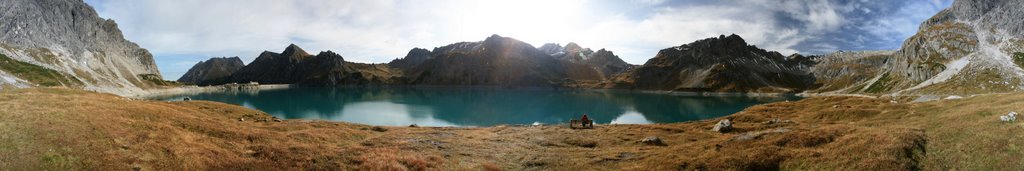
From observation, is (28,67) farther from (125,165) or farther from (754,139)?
(754,139)

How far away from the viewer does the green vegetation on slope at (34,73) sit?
145 meters

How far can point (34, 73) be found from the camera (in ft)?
508

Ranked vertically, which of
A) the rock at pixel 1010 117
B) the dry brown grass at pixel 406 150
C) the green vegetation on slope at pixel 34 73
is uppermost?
the green vegetation on slope at pixel 34 73

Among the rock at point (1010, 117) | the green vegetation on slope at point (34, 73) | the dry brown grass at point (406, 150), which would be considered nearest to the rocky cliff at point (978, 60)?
the rock at point (1010, 117)

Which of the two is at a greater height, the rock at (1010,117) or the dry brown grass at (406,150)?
the rock at (1010,117)

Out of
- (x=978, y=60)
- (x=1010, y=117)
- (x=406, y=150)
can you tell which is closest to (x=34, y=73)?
(x=406, y=150)

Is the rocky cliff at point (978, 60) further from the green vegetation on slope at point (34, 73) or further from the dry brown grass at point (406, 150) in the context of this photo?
the green vegetation on slope at point (34, 73)

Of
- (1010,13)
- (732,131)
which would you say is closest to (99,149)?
(732,131)

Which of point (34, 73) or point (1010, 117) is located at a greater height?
point (34, 73)

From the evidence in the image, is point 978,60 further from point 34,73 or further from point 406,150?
point 34,73

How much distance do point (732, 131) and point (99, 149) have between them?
4901cm

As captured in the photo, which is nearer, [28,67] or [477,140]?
[477,140]

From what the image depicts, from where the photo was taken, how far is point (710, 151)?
2781cm

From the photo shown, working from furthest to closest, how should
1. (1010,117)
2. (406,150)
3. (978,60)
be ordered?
(978,60) < (406,150) < (1010,117)
